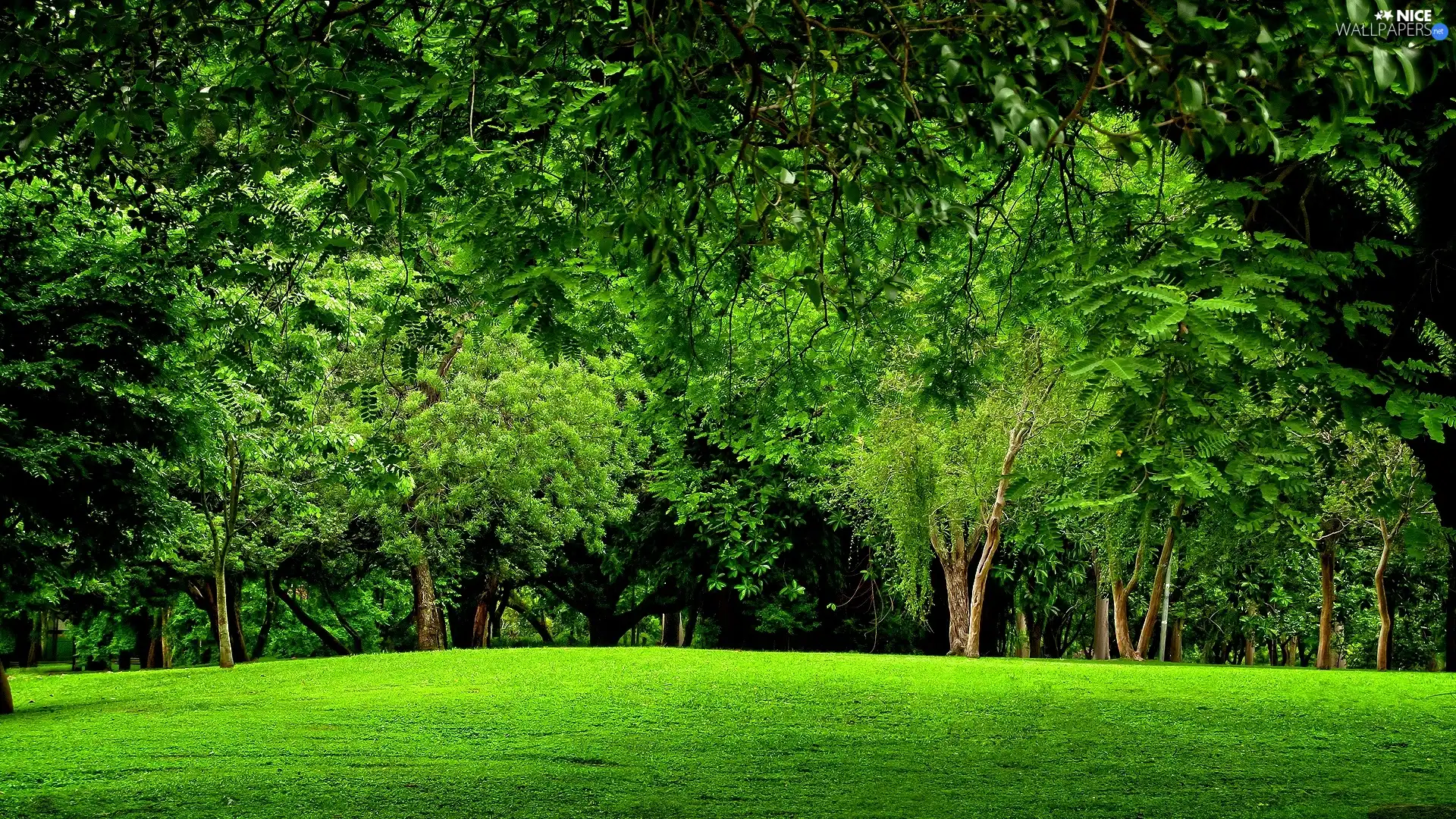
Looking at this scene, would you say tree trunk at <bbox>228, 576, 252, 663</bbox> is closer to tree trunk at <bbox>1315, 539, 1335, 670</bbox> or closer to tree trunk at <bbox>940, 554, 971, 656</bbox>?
tree trunk at <bbox>940, 554, 971, 656</bbox>

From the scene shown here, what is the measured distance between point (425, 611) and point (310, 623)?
10.4m

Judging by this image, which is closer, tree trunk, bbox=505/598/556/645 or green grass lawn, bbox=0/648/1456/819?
green grass lawn, bbox=0/648/1456/819

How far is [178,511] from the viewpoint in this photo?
14086 mm

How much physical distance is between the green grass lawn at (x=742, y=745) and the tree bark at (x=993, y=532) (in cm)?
421

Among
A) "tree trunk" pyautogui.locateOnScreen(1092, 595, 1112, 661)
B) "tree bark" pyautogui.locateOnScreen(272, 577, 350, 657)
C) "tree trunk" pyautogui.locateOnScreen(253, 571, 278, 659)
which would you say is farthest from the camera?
"tree trunk" pyautogui.locateOnScreen(1092, 595, 1112, 661)

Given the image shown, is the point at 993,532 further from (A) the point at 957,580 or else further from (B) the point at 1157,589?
(B) the point at 1157,589

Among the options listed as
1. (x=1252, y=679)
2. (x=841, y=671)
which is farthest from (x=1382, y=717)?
(x=841, y=671)

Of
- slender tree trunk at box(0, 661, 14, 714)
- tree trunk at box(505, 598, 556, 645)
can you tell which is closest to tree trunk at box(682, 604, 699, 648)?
tree trunk at box(505, 598, 556, 645)

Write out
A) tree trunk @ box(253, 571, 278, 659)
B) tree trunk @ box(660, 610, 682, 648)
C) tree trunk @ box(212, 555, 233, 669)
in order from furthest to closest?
1. tree trunk @ box(660, 610, 682, 648)
2. tree trunk @ box(253, 571, 278, 659)
3. tree trunk @ box(212, 555, 233, 669)

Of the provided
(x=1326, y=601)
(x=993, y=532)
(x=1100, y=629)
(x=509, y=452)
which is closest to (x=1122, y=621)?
(x=1326, y=601)

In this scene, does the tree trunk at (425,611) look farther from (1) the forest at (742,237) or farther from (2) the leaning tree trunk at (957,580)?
(2) the leaning tree trunk at (957,580)

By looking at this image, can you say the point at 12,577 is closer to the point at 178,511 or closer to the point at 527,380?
the point at 178,511

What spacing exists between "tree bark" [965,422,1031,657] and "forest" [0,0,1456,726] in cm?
223

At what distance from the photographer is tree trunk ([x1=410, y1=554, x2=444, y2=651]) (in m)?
29.2
